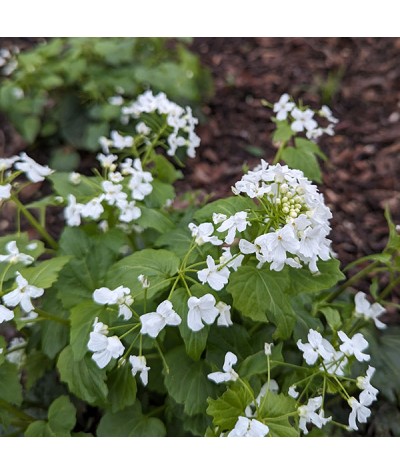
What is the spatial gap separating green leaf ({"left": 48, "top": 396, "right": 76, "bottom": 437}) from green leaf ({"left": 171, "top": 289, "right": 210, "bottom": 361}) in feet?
2.37

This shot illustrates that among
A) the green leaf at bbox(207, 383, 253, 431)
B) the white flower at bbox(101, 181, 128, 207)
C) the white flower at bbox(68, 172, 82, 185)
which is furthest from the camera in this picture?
the white flower at bbox(68, 172, 82, 185)

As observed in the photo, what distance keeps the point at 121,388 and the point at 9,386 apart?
43 centimetres

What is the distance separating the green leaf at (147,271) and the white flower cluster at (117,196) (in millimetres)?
270

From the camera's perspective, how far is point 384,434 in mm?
2416

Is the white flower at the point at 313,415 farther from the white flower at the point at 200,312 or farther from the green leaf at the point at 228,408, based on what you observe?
the white flower at the point at 200,312

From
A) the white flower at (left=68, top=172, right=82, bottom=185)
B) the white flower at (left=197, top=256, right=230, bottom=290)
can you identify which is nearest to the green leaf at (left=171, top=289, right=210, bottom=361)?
the white flower at (left=197, top=256, right=230, bottom=290)

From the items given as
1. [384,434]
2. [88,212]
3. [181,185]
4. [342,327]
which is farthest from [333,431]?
[181,185]

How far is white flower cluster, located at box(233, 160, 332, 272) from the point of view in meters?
1.51

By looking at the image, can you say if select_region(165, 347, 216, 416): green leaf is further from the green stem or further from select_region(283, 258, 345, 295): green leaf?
the green stem

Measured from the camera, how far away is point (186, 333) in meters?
1.69

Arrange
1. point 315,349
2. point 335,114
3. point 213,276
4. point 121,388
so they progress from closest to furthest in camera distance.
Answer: point 213,276
point 315,349
point 121,388
point 335,114

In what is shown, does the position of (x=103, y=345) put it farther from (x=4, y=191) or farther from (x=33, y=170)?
(x=33, y=170)

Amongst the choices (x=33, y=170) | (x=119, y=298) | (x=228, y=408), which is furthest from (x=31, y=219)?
(x=228, y=408)

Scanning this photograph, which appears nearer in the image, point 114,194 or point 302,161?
point 114,194
